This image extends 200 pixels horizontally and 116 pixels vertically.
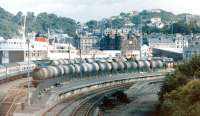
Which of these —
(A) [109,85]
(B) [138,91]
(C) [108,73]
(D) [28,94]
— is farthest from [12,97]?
(C) [108,73]

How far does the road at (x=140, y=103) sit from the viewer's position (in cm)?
5473

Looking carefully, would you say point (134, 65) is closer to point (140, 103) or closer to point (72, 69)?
point (72, 69)

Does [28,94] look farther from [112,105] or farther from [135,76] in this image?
[135,76]

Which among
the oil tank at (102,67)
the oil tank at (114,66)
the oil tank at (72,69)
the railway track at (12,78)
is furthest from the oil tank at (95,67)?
the railway track at (12,78)

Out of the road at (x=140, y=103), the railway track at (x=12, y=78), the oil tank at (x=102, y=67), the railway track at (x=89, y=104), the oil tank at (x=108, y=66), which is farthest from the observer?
the oil tank at (x=108, y=66)

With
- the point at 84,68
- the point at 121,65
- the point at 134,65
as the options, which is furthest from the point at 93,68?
the point at 134,65

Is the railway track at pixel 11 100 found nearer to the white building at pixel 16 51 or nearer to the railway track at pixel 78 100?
the railway track at pixel 78 100

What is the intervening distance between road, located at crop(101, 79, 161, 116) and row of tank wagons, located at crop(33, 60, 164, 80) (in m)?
9.69

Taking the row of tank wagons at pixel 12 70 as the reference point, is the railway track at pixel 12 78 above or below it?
below

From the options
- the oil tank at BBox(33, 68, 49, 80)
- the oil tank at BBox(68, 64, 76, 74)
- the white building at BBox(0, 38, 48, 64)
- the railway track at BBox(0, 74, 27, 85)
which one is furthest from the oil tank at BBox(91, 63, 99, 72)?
the white building at BBox(0, 38, 48, 64)

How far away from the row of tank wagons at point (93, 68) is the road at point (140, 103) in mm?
9690

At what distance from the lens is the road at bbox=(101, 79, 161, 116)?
180 feet

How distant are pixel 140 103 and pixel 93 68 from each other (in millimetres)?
26392

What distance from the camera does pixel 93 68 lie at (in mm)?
88000
